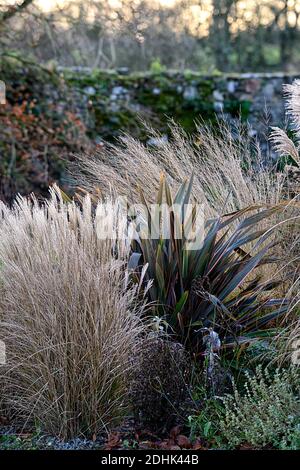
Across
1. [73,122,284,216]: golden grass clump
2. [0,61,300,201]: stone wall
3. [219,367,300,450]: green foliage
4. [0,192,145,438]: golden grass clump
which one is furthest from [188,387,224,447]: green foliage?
[0,61,300,201]: stone wall

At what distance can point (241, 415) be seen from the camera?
3.17 m

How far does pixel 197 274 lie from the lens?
4094 mm

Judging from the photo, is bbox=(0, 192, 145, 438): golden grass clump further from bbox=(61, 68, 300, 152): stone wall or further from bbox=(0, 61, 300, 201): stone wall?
bbox=(61, 68, 300, 152): stone wall

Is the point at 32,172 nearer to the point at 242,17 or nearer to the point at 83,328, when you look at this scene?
the point at 83,328

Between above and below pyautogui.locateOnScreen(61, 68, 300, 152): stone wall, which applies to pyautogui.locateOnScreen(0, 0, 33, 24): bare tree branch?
above

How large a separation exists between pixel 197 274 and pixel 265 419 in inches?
41.4

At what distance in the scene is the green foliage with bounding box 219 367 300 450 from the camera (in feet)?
10.4

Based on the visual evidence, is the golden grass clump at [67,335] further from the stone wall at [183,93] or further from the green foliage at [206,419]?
the stone wall at [183,93]

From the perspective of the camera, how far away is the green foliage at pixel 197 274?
3959mm

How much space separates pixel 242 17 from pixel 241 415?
14198 millimetres

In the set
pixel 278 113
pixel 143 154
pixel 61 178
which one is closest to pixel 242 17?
pixel 278 113

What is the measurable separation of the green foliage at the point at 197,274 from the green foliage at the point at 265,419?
532 millimetres

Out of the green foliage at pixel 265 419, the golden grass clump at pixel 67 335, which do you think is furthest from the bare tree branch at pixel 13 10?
the green foliage at pixel 265 419

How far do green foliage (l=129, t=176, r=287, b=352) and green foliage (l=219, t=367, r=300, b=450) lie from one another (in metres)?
0.53
